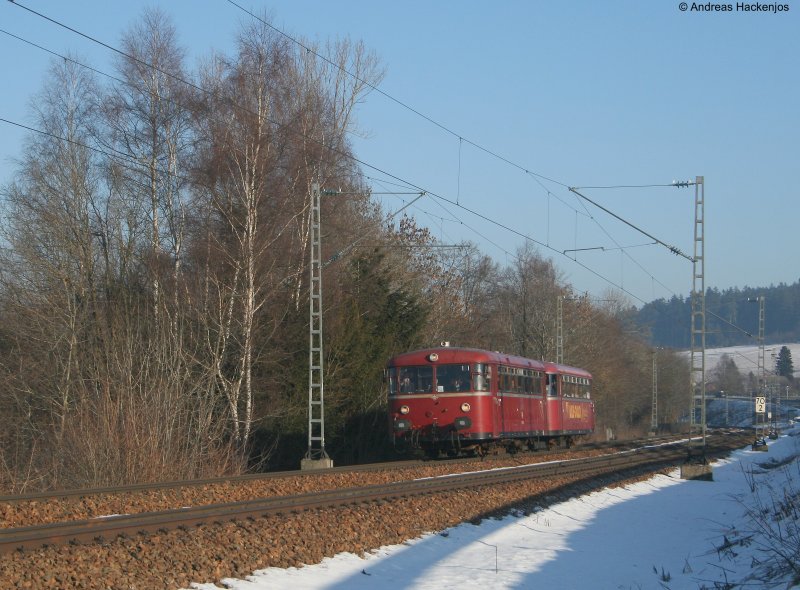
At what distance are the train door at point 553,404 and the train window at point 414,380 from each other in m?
7.08

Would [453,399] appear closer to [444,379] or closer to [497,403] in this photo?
[444,379]

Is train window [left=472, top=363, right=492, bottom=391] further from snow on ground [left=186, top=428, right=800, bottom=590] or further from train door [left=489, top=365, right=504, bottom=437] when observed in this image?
snow on ground [left=186, top=428, right=800, bottom=590]

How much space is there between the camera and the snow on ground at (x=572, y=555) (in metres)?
9.98

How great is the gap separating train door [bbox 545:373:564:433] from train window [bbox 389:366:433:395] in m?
7.08

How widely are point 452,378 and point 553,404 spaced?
26.5 feet

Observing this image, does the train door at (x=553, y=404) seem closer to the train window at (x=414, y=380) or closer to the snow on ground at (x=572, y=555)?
the train window at (x=414, y=380)

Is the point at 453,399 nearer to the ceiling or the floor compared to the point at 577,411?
nearer to the ceiling

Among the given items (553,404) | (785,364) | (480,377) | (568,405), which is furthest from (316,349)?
(785,364)

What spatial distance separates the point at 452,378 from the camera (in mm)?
24375

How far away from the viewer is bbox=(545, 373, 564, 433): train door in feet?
101

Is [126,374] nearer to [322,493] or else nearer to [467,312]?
[322,493]

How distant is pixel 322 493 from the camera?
1453 centimetres

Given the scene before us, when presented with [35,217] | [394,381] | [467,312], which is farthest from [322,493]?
[467,312]

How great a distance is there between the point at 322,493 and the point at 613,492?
301 inches
